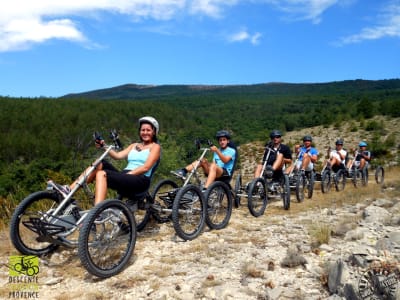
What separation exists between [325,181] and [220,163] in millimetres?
4173

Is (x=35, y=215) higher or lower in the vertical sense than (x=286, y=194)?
higher

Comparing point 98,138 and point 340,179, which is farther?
point 340,179

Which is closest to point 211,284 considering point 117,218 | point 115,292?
point 115,292

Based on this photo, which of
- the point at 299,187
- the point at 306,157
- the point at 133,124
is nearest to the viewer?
the point at 299,187

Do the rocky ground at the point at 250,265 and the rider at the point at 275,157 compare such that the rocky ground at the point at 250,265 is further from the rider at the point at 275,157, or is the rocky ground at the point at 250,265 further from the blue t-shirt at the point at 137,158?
the rider at the point at 275,157

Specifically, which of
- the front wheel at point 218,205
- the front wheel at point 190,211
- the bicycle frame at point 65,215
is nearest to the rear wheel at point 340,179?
the front wheel at point 218,205

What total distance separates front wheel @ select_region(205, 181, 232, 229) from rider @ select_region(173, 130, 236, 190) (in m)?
0.19

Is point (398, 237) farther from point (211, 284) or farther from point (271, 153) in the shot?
point (271, 153)

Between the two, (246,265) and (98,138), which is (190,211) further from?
(98,138)

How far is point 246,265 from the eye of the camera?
11.5 ft

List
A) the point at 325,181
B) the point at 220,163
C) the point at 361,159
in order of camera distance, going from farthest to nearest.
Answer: the point at 361,159 < the point at 325,181 < the point at 220,163

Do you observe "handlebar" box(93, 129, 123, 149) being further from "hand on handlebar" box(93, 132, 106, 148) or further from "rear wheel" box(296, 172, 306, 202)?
"rear wheel" box(296, 172, 306, 202)

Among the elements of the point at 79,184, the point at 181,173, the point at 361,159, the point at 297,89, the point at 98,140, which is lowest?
the point at 361,159

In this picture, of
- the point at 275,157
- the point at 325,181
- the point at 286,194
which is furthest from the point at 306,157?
the point at 286,194
